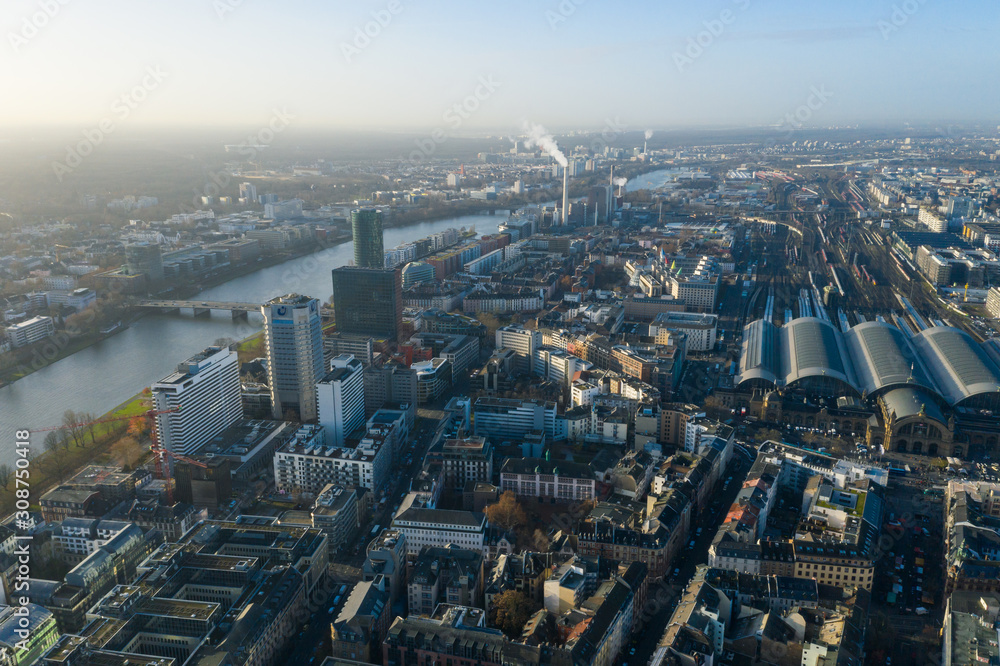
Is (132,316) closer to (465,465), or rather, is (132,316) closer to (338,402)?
(338,402)

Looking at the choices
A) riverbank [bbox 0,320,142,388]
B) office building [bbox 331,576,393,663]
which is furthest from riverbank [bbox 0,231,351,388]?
office building [bbox 331,576,393,663]

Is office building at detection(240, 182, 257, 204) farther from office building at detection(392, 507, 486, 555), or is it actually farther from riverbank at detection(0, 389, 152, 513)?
office building at detection(392, 507, 486, 555)

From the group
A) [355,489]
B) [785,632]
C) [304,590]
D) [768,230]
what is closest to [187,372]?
[355,489]

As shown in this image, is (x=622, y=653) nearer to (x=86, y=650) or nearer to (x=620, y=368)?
(x=86, y=650)

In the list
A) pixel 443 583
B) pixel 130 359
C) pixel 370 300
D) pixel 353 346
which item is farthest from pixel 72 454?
pixel 443 583

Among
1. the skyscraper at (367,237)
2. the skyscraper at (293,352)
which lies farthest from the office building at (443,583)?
the skyscraper at (367,237)

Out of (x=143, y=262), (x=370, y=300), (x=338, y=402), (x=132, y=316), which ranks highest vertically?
(x=143, y=262)
